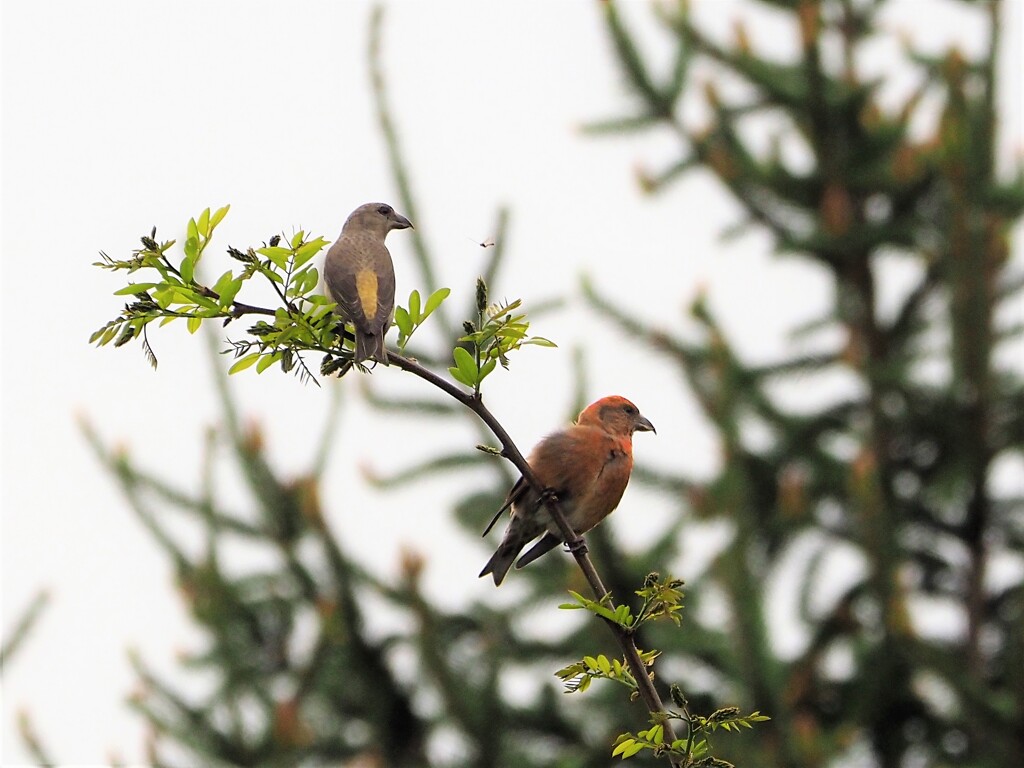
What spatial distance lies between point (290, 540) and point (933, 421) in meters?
5.10

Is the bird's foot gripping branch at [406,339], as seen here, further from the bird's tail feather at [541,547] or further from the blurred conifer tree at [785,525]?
the blurred conifer tree at [785,525]

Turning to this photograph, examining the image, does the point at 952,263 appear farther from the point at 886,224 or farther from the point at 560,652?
the point at 560,652

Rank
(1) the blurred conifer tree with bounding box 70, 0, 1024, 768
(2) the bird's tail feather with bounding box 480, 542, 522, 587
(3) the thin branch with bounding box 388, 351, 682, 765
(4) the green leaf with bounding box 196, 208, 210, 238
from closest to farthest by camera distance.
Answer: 1. (3) the thin branch with bounding box 388, 351, 682, 765
2. (4) the green leaf with bounding box 196, 208, 210, 238
3. (2) the bird's tail feather with bounding box 480, 542, 522, 587
4. (1) the blurred conifer tree with bounding box 70, 0, 1024, 768

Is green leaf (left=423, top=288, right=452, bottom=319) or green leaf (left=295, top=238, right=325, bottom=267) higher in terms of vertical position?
green leaf (left=295, top=238, right=325, bottom=267)

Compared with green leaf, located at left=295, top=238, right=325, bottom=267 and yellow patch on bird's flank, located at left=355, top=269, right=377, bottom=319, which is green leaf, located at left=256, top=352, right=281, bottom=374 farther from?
yellow patch on bird's flank, located at left=355, top=269, right=377, bottom=319

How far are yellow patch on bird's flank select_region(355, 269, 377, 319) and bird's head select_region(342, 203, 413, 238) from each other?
57cm

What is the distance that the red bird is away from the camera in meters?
4.00

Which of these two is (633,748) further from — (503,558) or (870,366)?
(870,366)

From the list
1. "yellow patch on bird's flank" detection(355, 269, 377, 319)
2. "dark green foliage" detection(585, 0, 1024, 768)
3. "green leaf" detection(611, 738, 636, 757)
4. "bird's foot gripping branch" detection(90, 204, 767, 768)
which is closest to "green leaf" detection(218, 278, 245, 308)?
"bird's foot gripping branch" detection(90, 204, 767, 768)

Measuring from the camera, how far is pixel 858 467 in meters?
7.93

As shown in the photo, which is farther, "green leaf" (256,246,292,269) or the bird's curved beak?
the bird's curved beak

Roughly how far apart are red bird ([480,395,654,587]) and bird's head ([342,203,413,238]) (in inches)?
33.6

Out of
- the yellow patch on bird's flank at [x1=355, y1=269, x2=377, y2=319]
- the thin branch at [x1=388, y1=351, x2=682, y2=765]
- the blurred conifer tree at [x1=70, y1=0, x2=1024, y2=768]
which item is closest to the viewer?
the thin branch at [x1=388, y1=351, x2=682, y2=765]

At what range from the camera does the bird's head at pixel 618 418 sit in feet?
14.1
